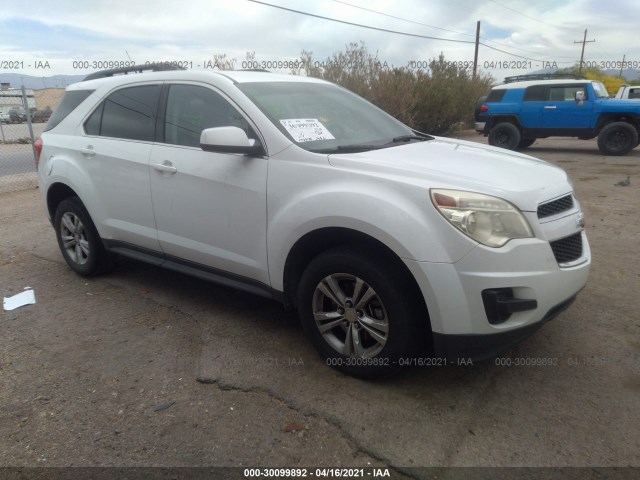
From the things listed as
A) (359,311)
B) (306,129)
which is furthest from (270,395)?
(306,129)

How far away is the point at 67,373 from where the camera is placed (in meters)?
3.10

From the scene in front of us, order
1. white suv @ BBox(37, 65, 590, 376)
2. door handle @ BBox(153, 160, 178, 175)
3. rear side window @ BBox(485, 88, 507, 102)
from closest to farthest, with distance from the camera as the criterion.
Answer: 1. white suv @ BBox(37, 65, 590, 376)
2. door handle @ BBox(153, 160, 178, 175)
3. rear side window @ BBox(485, 88, 507, 102)

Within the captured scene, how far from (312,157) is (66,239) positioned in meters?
2.97

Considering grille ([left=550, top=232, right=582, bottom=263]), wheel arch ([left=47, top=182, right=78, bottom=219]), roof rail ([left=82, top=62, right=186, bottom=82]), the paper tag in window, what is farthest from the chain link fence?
grille ([left=550, top=232, right=582, bottom=263])

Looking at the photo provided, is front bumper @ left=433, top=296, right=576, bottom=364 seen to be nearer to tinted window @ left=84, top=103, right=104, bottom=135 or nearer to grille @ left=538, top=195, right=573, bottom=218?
grille @ left=538, top=195, right=573, bottom=218

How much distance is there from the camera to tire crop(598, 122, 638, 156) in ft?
41.6

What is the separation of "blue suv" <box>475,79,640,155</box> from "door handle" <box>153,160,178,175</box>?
12068 millimetres

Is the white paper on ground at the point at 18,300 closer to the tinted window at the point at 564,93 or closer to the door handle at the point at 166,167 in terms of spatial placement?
the door handle at the point at 166,167

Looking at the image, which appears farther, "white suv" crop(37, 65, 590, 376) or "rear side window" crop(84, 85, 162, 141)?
"rear side window" crop(84, 85, 162, 141)

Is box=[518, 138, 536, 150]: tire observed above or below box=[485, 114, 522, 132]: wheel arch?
below

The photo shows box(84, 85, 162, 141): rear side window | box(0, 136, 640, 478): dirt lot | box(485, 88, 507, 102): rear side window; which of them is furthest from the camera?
box(485, 88, 507, 102): rear side window

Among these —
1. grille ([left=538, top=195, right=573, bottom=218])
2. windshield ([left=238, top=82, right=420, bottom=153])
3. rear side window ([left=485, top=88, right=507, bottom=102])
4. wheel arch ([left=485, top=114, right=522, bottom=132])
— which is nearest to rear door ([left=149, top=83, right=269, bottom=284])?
windshield ([left=238, top=82, right=420, bottom=153])

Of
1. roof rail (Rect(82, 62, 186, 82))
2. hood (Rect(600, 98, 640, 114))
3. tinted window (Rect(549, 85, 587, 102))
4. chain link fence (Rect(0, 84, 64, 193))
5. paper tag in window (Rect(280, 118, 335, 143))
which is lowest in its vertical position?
chain link fence (Rect(0, 84, 64, 193))

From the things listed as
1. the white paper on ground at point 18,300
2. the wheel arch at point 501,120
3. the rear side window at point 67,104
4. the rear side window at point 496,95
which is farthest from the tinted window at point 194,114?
the rear side window at point 496,95
